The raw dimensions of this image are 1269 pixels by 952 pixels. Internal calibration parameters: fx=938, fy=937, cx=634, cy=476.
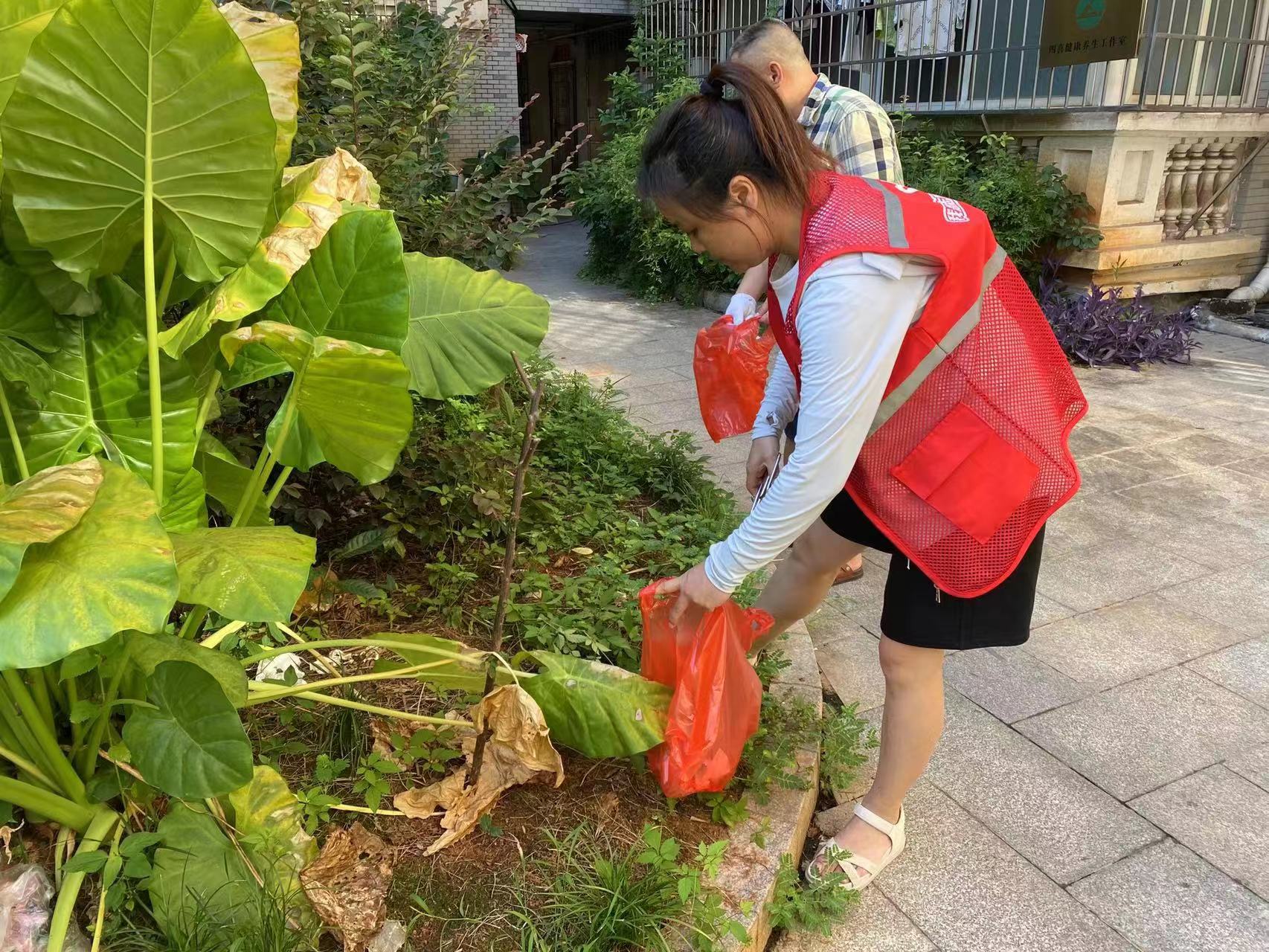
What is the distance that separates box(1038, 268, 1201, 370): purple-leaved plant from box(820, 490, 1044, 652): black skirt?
4.67 m

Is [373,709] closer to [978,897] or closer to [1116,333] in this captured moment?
[978,897]

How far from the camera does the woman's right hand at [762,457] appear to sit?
2295mm

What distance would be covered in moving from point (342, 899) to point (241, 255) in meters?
1.23

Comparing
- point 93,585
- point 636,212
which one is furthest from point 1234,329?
point 93,585

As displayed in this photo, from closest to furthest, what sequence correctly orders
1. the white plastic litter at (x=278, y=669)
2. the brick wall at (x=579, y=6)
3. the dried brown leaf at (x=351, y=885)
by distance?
the dried brown leaf at (x=351, y=885), the white plastic litter at (x=278, y=669), the brick wall at (x=579, y=6)

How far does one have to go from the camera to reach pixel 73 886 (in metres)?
1.68

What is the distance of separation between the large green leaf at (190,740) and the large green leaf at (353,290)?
2.14 feet

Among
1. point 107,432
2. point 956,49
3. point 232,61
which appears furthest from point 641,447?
point 956,49

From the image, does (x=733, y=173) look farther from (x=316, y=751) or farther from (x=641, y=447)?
(x=641, y=447)

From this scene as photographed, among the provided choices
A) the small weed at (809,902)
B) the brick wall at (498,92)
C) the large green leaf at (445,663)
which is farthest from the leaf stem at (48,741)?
the brick wall at (498,92)

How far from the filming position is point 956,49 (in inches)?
301

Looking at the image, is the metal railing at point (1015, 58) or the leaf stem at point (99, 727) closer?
the leaf stem at point (99, 727)

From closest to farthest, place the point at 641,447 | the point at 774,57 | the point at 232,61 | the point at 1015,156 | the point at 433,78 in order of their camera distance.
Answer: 1. the point at 232,61
2. the point at 774,57
3. the point at 433,78
4. the point at 641,447
5. the point at 1015,156

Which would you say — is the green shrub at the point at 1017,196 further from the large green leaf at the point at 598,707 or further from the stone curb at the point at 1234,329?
the large green leaf at the point at 598,707
